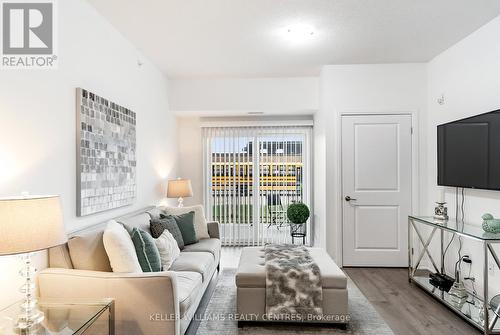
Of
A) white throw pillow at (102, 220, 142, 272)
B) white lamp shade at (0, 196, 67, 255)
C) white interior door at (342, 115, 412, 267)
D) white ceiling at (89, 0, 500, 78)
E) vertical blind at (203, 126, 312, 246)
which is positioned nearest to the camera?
white lamp shade at (0, 196, 67, 255)

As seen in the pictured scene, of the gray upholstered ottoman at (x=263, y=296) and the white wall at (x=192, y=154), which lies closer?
the gray upholstered ottoman at (x=263, y=296)

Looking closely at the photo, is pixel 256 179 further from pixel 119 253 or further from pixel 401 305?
pixel 119 253

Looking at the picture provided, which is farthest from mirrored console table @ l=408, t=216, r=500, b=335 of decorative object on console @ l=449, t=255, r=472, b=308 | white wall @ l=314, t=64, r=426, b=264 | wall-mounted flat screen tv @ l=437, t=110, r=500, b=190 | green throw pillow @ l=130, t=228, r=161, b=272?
green throw pillow @ l=130, t=228, r=161, b=272

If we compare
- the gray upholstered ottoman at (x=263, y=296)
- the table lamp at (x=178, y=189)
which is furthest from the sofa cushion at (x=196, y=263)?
the table lamp at (x=178, y=189)

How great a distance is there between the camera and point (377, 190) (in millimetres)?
3994

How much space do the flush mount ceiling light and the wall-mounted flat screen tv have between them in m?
1.77

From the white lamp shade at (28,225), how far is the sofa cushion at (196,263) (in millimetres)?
1292

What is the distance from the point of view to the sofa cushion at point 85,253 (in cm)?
202

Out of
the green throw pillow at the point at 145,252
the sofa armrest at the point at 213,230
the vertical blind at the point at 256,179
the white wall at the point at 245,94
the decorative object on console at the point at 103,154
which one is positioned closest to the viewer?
the green throw pillow at the point at 145,252

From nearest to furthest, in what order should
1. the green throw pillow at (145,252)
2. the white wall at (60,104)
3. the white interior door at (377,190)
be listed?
the white wall at (60,104) < the green throw pillow at (145,252) < the white interior door at (377,190)

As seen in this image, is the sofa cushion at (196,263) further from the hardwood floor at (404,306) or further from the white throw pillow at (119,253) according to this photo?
the hardwood floor at (404,306)

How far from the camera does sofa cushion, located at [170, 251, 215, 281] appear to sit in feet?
8.75

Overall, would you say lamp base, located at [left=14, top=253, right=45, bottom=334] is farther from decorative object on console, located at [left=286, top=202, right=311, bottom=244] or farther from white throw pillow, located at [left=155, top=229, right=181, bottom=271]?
decorative object on console, located at [left=286, top=202, right=311, bottom=244]

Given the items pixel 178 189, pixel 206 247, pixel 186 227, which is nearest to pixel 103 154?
pixel 186 227
